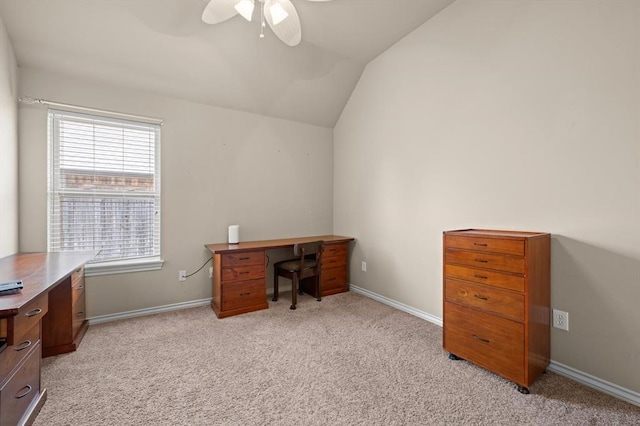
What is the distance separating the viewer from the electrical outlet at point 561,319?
81.4 inches

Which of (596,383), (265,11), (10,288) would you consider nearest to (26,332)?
(10,288)

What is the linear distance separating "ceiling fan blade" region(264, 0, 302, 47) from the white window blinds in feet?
6.28

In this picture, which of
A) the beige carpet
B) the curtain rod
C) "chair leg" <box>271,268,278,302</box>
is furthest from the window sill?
the curtain rod

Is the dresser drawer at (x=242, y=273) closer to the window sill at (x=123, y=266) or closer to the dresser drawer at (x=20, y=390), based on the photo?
the window sill at (x=123, y=266)

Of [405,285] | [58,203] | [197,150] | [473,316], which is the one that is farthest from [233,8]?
[405,285]

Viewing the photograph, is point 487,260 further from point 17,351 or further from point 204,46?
point 204,46

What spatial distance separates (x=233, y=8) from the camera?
2008 mm

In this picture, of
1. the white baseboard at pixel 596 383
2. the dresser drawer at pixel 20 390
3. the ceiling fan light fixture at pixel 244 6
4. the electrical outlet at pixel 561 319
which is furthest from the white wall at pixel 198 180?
the white baseboard at pixel 596 383

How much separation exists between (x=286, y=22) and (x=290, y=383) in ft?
8.06

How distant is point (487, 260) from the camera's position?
2.04 m

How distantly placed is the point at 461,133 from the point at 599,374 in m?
2.01

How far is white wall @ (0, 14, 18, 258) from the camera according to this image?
7.54 feet

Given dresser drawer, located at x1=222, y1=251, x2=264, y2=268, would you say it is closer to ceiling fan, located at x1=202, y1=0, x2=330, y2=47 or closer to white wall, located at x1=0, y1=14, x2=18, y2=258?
white wall, located at x1=0, y1=14, x2=18, y2=258

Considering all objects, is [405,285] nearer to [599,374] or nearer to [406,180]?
[406,180]
